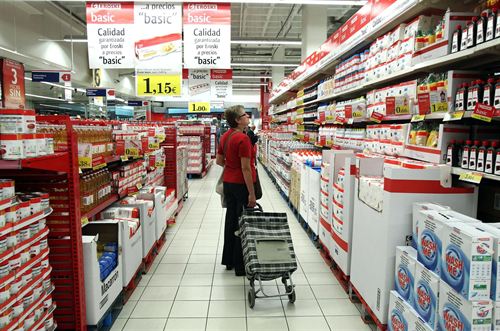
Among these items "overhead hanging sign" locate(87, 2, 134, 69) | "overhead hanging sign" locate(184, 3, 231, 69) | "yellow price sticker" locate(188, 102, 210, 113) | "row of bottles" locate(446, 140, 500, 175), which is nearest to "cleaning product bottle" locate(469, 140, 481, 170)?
"row of bottles" locate(446, 140, 500, 175)

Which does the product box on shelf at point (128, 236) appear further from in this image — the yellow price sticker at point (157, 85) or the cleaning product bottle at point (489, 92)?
the yellow price sticker at point (157, 85)

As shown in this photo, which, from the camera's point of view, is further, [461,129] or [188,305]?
[188,305]

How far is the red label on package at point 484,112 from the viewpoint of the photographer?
2238 mm

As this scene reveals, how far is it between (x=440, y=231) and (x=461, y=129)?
1.00 metres

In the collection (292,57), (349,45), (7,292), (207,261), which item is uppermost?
(292,57)

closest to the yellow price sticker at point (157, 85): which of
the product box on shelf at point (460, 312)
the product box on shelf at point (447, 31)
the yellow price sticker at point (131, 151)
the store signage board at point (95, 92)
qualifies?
the yellow price sticker at point (131, 151)

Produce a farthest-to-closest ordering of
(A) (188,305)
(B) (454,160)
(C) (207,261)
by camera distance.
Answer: (C) (207,261) → (A) (188,305) → (B) (454,160)

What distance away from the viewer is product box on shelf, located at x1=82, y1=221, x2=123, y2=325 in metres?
2.88

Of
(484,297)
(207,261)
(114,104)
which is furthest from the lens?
(114,104)

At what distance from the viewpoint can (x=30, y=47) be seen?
11.7m

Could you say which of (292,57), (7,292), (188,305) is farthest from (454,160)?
(292,57)

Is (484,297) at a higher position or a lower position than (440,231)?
lower

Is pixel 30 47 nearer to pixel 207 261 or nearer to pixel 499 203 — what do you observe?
pixel 207 261

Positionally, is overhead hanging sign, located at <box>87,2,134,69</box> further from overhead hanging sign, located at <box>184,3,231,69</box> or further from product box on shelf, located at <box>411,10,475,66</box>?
product box on shelf, located at <box>411,10,475,66</box>
